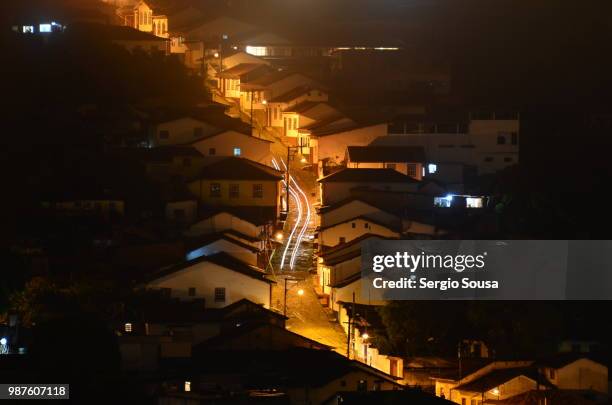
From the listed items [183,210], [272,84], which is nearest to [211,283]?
[183,210]

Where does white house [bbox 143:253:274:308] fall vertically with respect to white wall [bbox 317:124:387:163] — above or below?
below

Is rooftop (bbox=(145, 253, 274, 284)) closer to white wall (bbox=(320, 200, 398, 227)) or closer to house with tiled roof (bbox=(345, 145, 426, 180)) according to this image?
white wall (bbox=(320, 200, 398, 227))

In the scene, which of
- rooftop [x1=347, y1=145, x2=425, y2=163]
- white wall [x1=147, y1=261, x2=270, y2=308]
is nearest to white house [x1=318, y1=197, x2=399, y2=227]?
rooftop [x1=347, y1=145, x2=425, y2=163]

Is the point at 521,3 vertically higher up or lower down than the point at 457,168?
higher up

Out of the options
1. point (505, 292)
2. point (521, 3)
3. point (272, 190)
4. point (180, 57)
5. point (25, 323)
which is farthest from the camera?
point (521, 3)

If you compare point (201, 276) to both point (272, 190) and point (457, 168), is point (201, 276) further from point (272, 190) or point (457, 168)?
point (457, 168)

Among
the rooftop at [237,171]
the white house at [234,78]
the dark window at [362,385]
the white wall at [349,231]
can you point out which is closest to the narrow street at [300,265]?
the white wall at [349,231]

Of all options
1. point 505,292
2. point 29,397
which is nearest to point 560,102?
point 505,292
